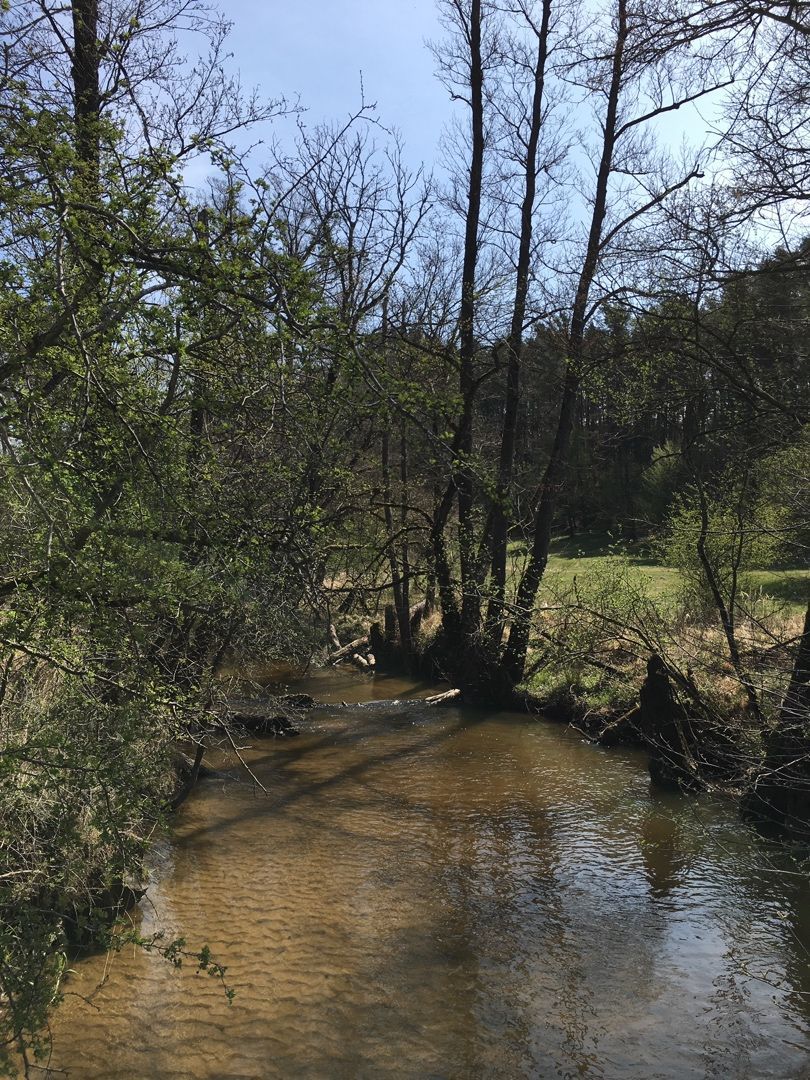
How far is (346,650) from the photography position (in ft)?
63.6

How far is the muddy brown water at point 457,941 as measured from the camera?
203 inches

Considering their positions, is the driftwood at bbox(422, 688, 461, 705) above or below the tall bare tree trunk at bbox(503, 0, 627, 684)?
below

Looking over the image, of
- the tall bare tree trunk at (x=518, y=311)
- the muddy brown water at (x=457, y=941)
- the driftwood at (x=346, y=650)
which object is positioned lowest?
the muddy brown water at (x=457, y=941)

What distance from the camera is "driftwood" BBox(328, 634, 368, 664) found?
61.3ft

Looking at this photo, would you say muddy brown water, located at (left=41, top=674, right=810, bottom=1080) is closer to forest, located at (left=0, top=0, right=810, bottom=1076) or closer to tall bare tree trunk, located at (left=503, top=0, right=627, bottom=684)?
forest, located at (left=0, top=0, right=810, bottom=1076)

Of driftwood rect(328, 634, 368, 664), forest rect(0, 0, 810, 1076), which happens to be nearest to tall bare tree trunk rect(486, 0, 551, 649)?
forest rect(0, 0, 810, 1076)

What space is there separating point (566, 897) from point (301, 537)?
4447 millimetres

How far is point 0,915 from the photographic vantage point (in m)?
4.51

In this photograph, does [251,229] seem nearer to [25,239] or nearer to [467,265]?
[25,239]

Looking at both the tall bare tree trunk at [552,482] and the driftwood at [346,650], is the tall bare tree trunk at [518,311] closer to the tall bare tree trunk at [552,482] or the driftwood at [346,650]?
the tall bare tree trunk at [552,482]

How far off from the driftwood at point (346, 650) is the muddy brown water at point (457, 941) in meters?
7.82

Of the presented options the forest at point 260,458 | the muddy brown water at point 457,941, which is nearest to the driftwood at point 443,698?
the forest at point 260,458

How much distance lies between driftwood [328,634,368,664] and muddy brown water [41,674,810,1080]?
7.82 metres

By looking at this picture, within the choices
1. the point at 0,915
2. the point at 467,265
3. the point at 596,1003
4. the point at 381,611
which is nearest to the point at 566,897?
the point at 596,1003
